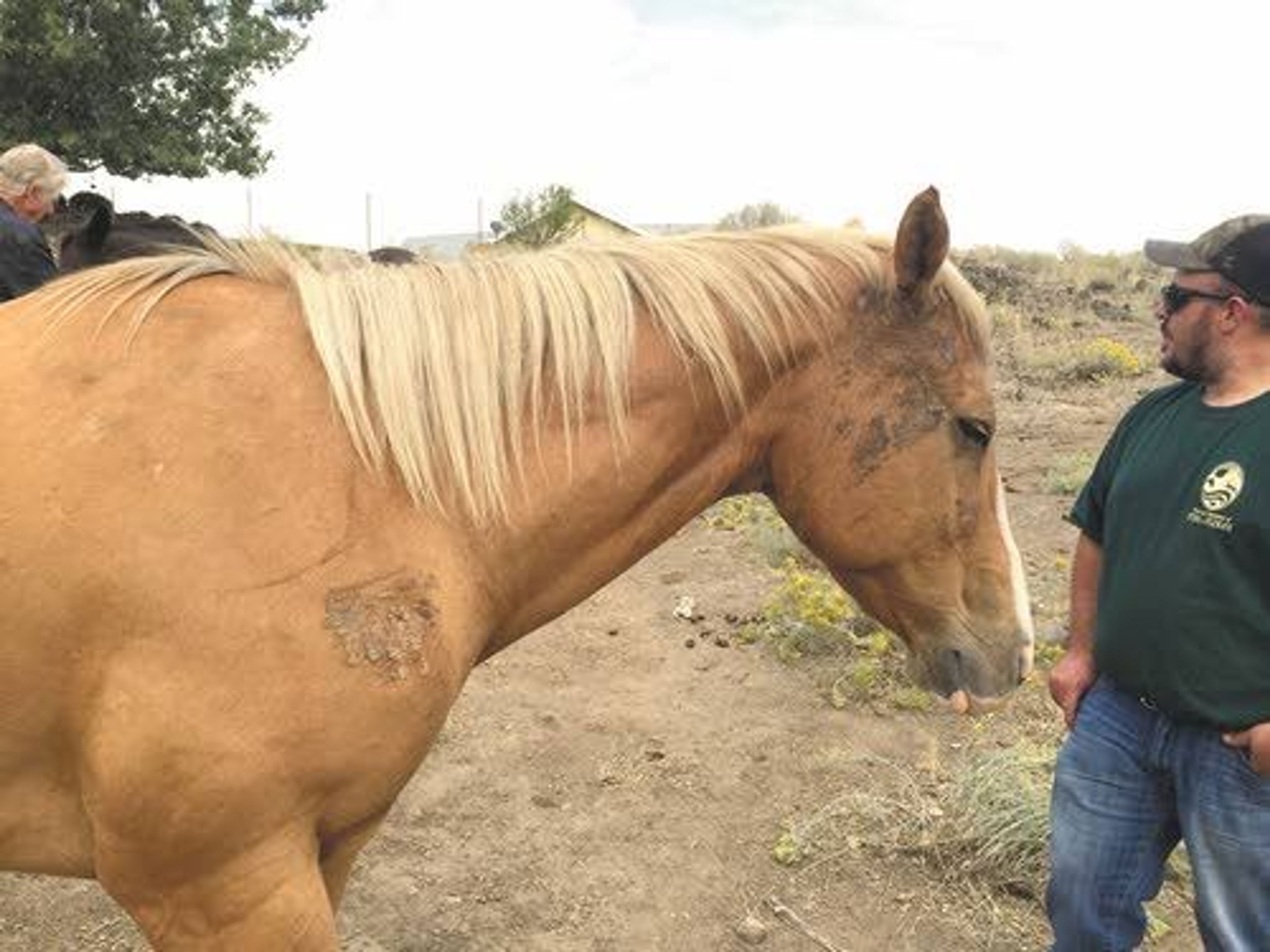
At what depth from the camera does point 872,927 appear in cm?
336

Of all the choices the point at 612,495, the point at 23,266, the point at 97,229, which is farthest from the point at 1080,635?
the point at 23,266

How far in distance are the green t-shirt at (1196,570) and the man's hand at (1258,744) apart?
Result: 3cm

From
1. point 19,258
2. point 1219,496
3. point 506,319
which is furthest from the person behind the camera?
point 19,258

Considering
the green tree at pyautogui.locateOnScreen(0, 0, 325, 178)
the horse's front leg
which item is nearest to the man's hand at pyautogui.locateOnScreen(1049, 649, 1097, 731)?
the horse's front leg

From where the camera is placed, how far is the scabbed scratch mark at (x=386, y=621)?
5.84ft

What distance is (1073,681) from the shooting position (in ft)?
8.63

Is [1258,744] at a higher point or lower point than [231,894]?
higher

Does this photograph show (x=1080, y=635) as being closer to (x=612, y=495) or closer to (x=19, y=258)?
(x=612, y=495)

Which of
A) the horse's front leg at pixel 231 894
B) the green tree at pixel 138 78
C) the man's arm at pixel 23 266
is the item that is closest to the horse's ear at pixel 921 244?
the horse's front leg at pixel 231 894

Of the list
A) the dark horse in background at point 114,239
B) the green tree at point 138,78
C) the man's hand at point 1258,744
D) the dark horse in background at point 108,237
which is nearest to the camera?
the man's hand at point 1258,744

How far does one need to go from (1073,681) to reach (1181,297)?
3.22ft

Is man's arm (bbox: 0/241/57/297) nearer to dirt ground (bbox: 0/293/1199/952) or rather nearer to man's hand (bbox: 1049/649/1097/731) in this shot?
dirt ground (bbox: 0/293/1199/952)

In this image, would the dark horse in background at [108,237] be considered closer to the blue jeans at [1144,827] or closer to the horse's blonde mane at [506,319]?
the horse's blonde mane at [506,319]

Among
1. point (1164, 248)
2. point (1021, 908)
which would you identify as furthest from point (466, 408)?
point (1021, 908)
